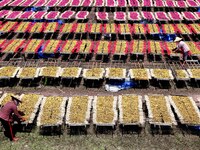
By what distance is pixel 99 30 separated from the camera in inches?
1087

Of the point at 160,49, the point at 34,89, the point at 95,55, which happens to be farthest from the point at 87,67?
the point at 160,49

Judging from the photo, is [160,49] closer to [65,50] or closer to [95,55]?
[95,55]

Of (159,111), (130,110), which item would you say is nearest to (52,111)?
(130,110)

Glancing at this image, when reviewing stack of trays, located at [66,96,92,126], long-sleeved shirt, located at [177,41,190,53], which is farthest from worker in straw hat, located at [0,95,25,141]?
long-sleeved shirt, located at [177,41,190,53]

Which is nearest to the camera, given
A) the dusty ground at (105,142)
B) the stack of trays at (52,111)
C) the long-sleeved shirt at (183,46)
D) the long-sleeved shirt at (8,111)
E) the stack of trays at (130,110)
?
the long-sleeved shirt at (8,111)

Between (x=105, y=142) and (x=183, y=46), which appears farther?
(x=183, y=46)

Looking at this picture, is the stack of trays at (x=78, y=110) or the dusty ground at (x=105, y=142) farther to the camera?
the stack of trays at (x=78, y=110)

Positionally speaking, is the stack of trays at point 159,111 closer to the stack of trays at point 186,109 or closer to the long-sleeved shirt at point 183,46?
the stack of trays at point 186,109

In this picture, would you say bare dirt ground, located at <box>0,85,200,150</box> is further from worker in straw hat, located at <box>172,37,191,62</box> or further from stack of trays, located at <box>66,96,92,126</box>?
worker in straw hat, located at <box>172,37,191,62</box>

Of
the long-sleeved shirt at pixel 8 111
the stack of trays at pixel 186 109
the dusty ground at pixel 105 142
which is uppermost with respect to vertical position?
the long-sleeved shirt at pixel 8 111

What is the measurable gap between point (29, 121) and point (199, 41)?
18.8 m

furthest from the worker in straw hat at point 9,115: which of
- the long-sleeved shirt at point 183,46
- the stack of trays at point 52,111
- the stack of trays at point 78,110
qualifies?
the long-sleeved shirt at point 183,46

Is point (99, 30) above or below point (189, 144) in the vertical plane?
above

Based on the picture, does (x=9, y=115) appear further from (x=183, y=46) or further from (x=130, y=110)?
(x=183, y=46)
